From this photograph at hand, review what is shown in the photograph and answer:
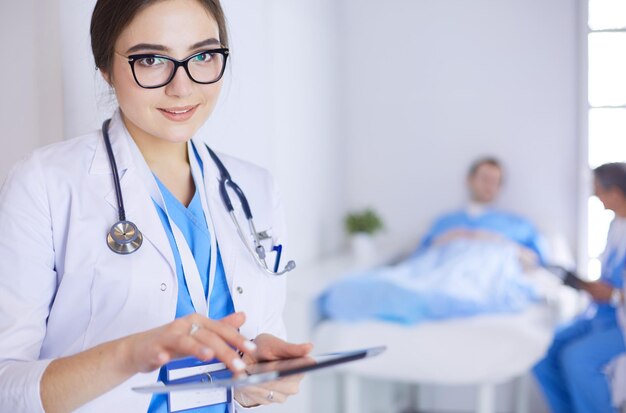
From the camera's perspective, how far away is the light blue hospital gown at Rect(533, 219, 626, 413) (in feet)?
9.81

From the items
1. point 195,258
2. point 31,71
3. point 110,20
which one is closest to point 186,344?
point 195,258

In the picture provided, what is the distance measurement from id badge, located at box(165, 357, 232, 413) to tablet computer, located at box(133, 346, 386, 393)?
0.11ft

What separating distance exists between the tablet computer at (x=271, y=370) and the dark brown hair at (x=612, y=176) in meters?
2.39

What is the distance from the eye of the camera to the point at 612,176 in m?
3.01

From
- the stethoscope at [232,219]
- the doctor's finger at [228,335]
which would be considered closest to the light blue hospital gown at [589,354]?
the stethoscope at [232,219]

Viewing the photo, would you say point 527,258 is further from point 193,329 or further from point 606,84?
point 193,329

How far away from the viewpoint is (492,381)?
291 cm

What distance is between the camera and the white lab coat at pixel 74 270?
0.95 metres

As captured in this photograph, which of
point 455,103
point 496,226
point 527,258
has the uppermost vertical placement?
point 455,103

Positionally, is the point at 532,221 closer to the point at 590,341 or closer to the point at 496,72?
the point at 496,72

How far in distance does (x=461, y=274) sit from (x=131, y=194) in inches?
99.0

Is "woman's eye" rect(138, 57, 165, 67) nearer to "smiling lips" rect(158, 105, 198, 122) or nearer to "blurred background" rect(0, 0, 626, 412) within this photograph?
"smiling lips" rect(158, 105, 198, 122)

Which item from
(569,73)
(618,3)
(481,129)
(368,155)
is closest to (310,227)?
(368,155)

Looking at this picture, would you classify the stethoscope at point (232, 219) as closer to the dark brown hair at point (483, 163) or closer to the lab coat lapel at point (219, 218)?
the lab coat lapel at point (219, 218)
